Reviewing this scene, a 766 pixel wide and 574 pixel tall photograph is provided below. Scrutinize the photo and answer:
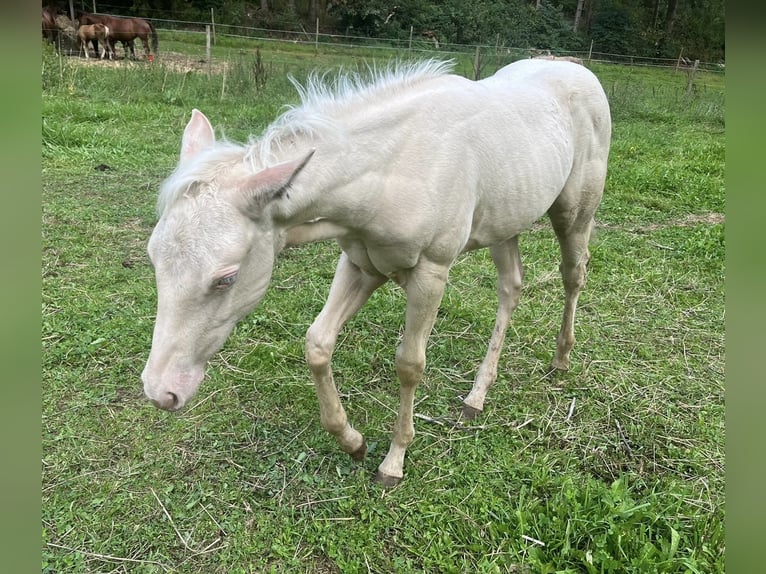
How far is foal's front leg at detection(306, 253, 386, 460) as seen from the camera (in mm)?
2408

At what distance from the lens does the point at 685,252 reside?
4926mm

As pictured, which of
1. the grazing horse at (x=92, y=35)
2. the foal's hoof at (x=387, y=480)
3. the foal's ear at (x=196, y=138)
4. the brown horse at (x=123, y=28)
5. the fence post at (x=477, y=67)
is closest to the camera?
the foal's ear at (x=196, y=138)

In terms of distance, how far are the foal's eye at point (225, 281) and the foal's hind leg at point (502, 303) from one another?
1.80 metres

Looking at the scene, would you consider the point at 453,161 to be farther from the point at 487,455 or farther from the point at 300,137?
the point at 487,455

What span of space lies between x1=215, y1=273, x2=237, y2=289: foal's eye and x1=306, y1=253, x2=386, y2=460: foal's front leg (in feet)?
2.45

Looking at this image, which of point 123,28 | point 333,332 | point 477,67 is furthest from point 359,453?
point 123,28

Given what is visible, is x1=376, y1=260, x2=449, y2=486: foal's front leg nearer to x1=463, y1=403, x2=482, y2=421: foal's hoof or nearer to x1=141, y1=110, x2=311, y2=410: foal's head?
x1=463, y1=403, x2=482, y2=421: foal's hoof

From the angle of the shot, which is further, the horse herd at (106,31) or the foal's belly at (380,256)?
the horse herd at (106,31)

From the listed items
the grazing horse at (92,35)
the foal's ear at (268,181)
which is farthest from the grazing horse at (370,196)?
the grazing horse at (92,35)

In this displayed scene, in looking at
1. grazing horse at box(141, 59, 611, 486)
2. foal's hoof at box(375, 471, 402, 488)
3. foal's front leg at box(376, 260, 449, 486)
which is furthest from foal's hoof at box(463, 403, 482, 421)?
foal's hoof at box(375, 471, 402, 488)

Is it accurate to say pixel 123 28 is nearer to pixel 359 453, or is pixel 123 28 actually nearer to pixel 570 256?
pixel 570 256

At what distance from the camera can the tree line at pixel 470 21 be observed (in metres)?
25.5

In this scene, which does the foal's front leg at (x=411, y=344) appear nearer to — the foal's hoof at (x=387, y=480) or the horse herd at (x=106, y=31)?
the foal's hoof at (x=387, y=480)
